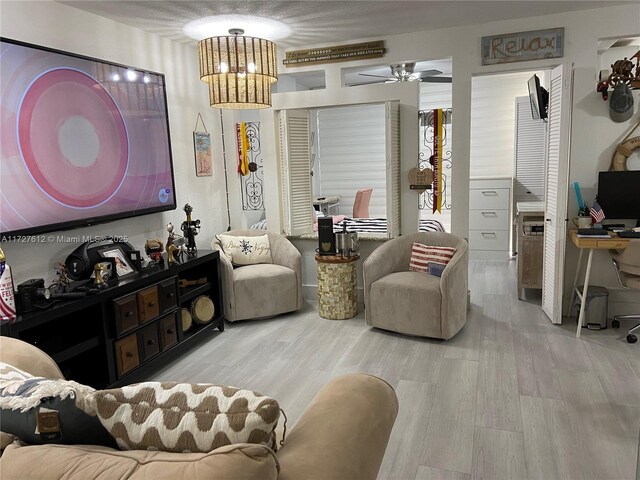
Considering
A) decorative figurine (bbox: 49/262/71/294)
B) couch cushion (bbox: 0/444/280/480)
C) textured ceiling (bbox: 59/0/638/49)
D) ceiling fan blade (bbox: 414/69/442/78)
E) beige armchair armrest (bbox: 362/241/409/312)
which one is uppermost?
textured ceiling (bbox: 59/0/638/49)

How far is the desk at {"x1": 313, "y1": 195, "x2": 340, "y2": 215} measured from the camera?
716 centimetres

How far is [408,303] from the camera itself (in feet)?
12.4

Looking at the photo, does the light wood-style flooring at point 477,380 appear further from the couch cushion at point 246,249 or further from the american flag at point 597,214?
the american flag at point 597,214

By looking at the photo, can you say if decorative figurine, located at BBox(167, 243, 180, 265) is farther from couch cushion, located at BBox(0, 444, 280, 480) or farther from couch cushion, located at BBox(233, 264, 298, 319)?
couch cushion, located at BBox(0, 444, 280, 480)

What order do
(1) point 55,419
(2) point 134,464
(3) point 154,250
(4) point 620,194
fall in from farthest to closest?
(4) point 620,194, (3) point 154,250, (1) point 55,419, (2) point 134,464

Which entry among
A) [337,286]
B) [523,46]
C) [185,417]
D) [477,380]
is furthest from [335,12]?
[185,417]

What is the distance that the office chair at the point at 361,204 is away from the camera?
6.93 metres

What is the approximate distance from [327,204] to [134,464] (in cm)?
655

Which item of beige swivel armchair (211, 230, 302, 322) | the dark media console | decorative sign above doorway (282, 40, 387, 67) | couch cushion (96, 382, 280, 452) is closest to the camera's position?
couch cushion (96, 382, 280, 452)

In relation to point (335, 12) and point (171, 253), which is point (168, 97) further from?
point (335, 12)

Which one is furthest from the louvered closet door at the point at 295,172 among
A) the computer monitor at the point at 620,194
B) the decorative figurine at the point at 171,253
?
the computer monitor at the point at 620,194

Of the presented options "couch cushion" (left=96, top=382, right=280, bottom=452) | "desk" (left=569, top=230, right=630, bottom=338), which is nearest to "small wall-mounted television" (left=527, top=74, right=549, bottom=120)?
"desk" (left=569, top=230, right=630, bottom=338)

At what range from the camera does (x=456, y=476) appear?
215 cm

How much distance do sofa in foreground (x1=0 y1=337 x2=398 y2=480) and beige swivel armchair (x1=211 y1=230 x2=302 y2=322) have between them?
271 cm
